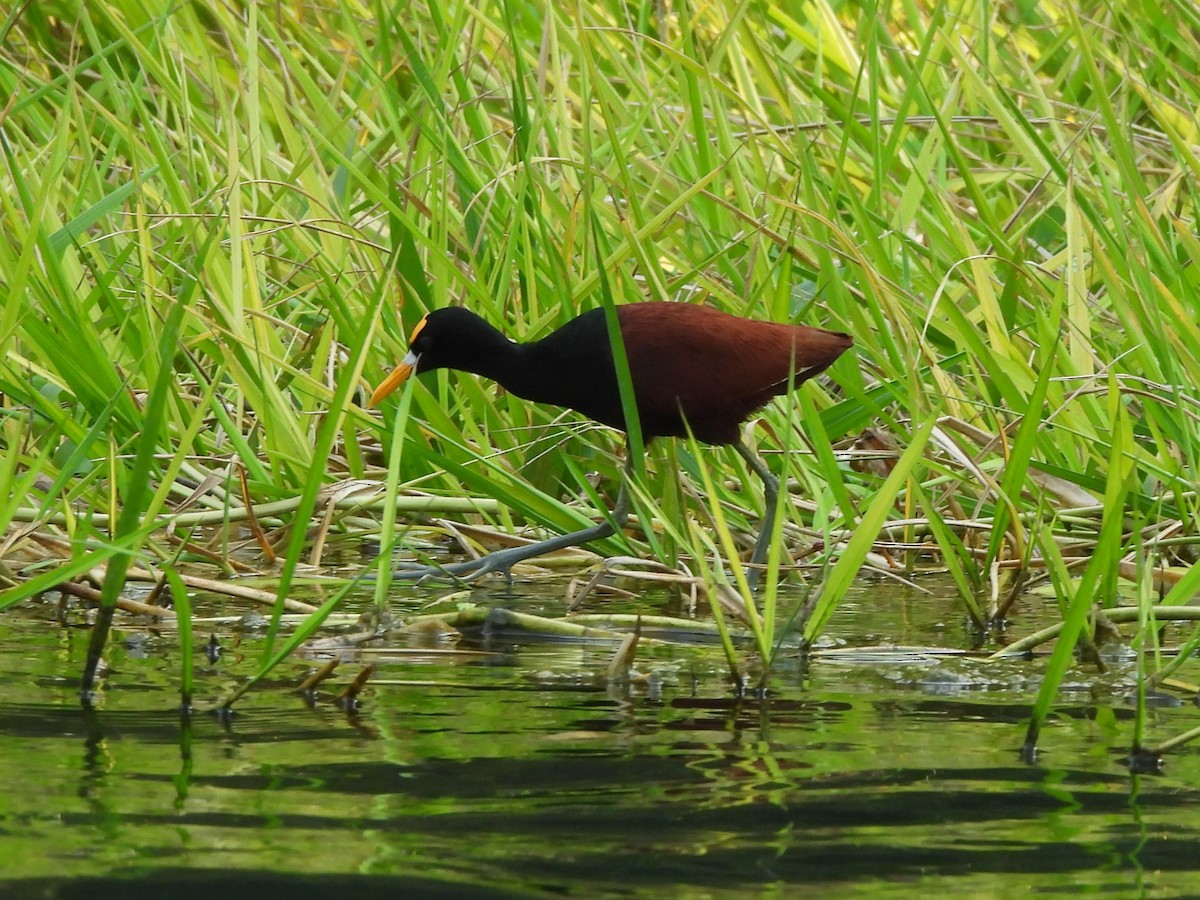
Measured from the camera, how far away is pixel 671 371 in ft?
11.3

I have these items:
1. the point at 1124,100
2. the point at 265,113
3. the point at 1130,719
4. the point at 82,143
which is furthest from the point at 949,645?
the point at 265,113

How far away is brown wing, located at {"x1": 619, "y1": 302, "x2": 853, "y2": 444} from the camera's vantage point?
3.46 m

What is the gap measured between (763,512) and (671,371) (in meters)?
0.43

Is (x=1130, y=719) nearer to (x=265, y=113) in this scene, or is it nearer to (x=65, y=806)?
(x=65, y=806)

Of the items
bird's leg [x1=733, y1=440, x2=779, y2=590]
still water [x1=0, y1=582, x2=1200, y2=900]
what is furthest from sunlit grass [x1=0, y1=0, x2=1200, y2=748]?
still water [x1=0, y1=582, x2=1200, y2=900]

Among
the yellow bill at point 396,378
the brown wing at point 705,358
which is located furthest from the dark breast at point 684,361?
the yellow bill at point 396,378

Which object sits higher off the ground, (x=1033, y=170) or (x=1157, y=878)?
(x=1033, y=170)

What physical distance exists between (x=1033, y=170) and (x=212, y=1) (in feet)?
6.97

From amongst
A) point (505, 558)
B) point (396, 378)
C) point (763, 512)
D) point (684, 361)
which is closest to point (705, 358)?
point (684, 361)

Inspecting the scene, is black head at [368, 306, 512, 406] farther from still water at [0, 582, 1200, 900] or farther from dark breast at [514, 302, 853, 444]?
still water at [0, 582, 1200, 900]

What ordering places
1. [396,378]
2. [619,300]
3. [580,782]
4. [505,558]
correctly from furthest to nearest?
[619,300] < [396,378] < [505,558] < [580,782]

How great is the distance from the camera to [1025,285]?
3.93 metres

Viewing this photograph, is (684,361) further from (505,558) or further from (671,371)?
(505,558)

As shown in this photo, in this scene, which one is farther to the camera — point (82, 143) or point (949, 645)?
point (82, 143)
